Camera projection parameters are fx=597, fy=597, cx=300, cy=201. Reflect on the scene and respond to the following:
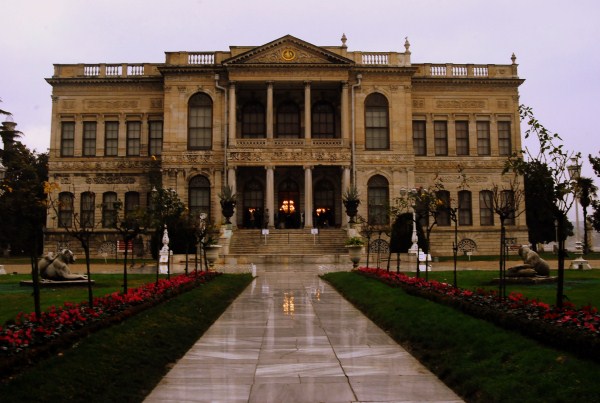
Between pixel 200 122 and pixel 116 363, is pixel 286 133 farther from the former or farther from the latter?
pixel 116 363

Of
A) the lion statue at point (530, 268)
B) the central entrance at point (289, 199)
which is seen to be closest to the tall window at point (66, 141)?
the central entrance at point (289, 199)

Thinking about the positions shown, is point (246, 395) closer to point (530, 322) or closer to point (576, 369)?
point (576, 369)

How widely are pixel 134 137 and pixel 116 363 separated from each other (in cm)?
4245

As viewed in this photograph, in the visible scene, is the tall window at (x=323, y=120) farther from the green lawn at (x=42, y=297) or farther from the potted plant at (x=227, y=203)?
the green lawn at (x=42, y=297)

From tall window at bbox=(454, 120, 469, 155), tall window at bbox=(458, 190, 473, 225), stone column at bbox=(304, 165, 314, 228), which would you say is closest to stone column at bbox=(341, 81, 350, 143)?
stone column at bbox=(304, 165, 314, 228)

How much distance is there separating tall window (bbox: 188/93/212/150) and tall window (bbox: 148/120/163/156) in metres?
3.46

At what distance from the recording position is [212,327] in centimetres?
1218

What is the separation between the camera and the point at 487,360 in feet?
25.7

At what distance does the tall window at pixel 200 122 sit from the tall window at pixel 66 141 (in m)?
10.1

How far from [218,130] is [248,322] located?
112ft

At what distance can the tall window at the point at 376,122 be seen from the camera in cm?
Answer: 4606

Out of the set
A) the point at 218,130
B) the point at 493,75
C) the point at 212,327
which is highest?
the point at 493,75

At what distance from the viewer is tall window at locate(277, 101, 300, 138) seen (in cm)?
4831

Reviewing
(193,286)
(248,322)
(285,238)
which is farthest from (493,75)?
(248,322)
